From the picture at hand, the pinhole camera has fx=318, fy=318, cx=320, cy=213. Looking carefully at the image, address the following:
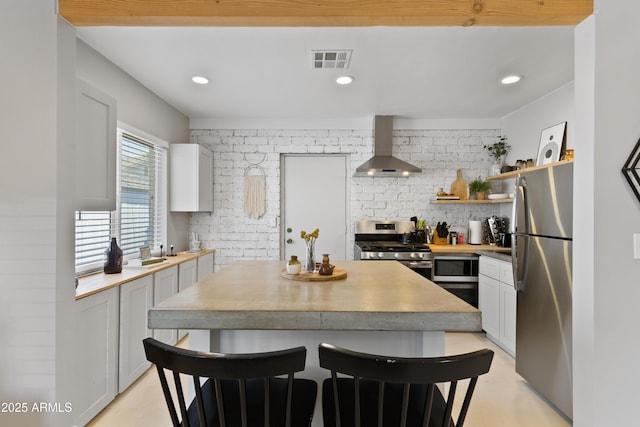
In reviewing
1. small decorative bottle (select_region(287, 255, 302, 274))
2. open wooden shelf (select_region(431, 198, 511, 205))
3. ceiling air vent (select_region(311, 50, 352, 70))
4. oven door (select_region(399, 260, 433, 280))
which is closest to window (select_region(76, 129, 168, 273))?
small decorative bottle (select_region(287, 255, 302, 274))

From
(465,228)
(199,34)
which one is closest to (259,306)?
(199,34)

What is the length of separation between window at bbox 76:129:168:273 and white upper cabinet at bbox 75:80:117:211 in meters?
0.84

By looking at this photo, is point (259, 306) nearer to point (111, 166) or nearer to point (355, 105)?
point (111, 166)

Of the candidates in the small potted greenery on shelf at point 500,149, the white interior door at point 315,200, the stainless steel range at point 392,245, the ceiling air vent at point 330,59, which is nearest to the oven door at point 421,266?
the stainless steel range at point 392,245

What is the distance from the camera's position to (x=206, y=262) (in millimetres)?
3924

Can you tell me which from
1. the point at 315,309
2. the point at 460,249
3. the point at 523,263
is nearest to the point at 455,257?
the point at 460,249

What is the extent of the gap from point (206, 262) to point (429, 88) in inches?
126

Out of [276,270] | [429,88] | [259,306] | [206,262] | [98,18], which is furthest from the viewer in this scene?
[206,262]

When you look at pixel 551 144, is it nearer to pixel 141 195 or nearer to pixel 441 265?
pixel 441 265

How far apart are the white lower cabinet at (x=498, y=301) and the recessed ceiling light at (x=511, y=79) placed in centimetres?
169

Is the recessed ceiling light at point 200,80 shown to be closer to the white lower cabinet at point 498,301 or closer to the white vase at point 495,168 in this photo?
the white lower cabinet at point 498,301

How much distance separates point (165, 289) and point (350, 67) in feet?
8.32

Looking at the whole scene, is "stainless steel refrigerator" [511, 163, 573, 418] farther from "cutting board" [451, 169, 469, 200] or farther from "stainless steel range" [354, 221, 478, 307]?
"cutting board" [451, 169, 469, 200]

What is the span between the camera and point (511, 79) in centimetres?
293
